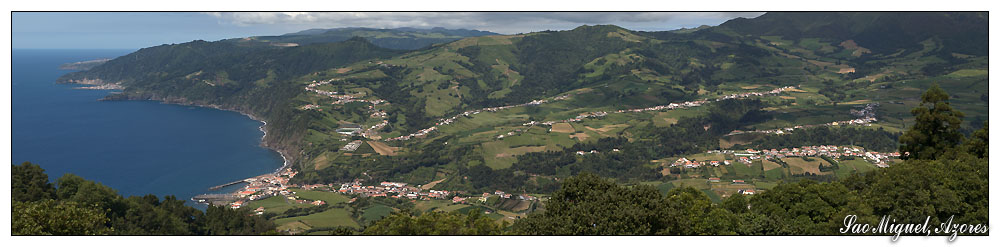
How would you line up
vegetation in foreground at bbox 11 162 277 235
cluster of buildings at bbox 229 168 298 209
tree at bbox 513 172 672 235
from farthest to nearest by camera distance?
cluster of buildings at bbox 229 168 298 209, vegetation in foreground at bbox 11 162 277 235, tree at bbox 513 172 672 235

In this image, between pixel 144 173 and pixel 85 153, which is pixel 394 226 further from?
pixel 85 153

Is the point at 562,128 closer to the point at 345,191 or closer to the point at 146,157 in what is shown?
the point at 345,191

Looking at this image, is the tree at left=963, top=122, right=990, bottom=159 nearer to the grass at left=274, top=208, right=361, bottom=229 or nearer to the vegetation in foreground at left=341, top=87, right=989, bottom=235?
the vegetation in foreground at left=341, top=87, right=989, bottom=235

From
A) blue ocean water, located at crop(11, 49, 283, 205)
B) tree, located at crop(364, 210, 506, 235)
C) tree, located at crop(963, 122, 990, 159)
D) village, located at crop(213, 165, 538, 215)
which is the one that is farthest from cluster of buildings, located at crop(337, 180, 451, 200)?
tree, located at crop(963, 122, 990, 159)

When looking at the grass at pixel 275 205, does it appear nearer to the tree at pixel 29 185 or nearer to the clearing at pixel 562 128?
the tree at pixel 29 185

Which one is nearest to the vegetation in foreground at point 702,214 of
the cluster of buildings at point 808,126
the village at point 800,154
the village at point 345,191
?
the village at point 345,191

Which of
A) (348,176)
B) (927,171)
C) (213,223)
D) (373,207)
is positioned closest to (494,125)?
(348,176)
